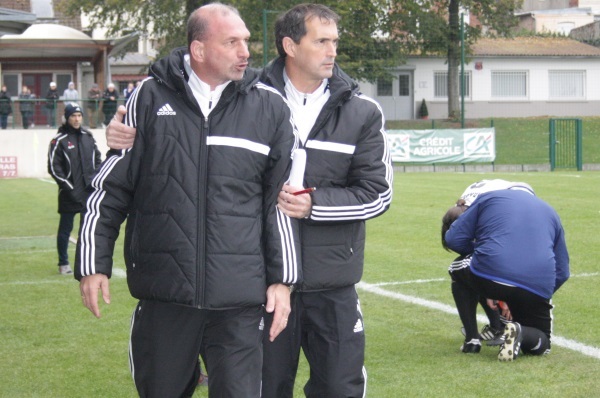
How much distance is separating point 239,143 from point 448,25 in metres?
35.7

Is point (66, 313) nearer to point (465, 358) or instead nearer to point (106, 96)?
point (465, 358)

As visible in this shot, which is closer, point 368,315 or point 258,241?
point 258,241

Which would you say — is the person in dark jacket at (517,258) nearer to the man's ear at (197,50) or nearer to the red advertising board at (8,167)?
the man's ear at (197,50)

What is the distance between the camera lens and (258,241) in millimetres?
4312

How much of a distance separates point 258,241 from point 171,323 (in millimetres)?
492

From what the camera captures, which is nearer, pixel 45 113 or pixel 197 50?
pixel 197 50

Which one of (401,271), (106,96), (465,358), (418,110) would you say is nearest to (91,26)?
(106,96)

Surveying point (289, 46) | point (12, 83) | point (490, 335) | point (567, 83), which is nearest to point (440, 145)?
point (490, 335)

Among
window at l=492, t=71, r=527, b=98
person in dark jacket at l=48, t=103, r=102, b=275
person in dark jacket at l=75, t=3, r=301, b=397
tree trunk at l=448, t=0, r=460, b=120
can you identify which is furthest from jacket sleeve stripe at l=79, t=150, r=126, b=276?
window at l=492, t=71, r=527, b=98

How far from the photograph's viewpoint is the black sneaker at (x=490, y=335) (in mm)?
7334

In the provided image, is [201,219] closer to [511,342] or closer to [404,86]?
[511,342]

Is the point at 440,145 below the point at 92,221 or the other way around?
below

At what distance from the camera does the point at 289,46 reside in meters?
5.02

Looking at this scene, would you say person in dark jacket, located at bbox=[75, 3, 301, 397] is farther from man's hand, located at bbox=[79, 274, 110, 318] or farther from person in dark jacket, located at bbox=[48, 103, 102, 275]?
person in dark jacket, located at bbox=[48, 103, 102, 275]
